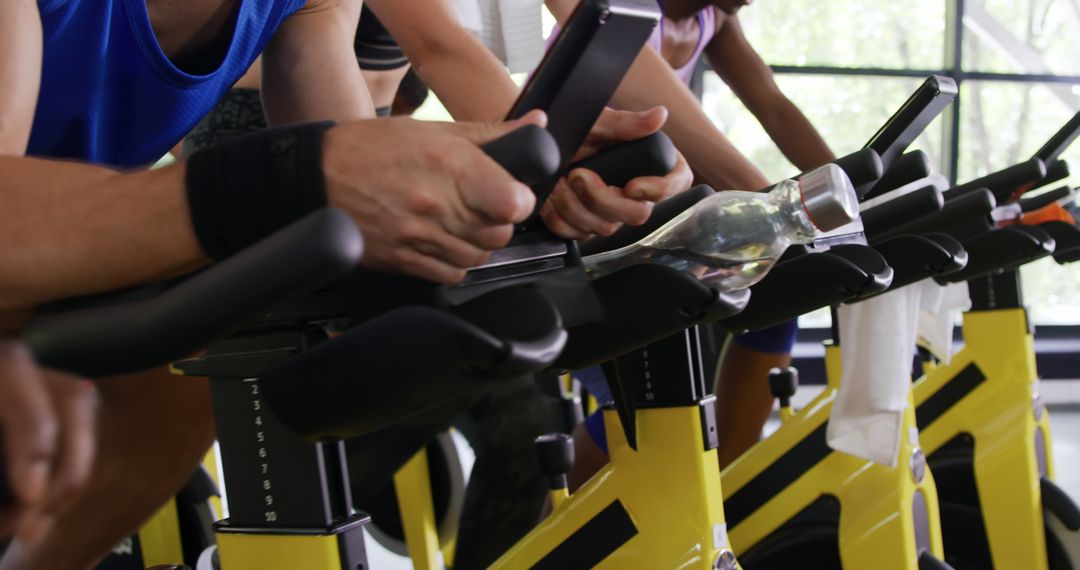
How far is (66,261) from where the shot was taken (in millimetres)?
559

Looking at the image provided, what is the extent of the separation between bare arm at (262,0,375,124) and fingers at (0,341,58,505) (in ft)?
3.34

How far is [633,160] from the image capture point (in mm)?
792

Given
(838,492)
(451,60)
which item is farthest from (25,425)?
(838,492)

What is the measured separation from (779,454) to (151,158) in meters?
1.17

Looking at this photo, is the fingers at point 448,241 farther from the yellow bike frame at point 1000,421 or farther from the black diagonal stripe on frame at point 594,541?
the yellow bike frame at point 1000,421

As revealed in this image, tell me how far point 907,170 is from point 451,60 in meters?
0.56

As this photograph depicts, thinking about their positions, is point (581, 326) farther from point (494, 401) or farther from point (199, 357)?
point (494, 401)

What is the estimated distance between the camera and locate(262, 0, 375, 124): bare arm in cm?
132

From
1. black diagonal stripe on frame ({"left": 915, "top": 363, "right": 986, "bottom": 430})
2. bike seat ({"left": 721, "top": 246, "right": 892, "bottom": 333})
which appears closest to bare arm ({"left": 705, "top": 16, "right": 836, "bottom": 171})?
black diagonal stripe on frame ({"left": 915, "top": 363, "right": 986, "bottom": 430})

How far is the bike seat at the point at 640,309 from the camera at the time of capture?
0.77 m

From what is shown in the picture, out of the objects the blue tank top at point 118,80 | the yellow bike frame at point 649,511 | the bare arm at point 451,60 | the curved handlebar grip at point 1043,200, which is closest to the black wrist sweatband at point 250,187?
the blue tank top at point 118,80

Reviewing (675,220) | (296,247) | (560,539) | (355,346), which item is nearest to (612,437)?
(560,539)

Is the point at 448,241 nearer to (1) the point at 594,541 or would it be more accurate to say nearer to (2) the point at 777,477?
(1) the point at 594,541

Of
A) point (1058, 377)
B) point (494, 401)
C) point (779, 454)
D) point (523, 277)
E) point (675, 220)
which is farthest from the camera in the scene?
point (1058, 377)
